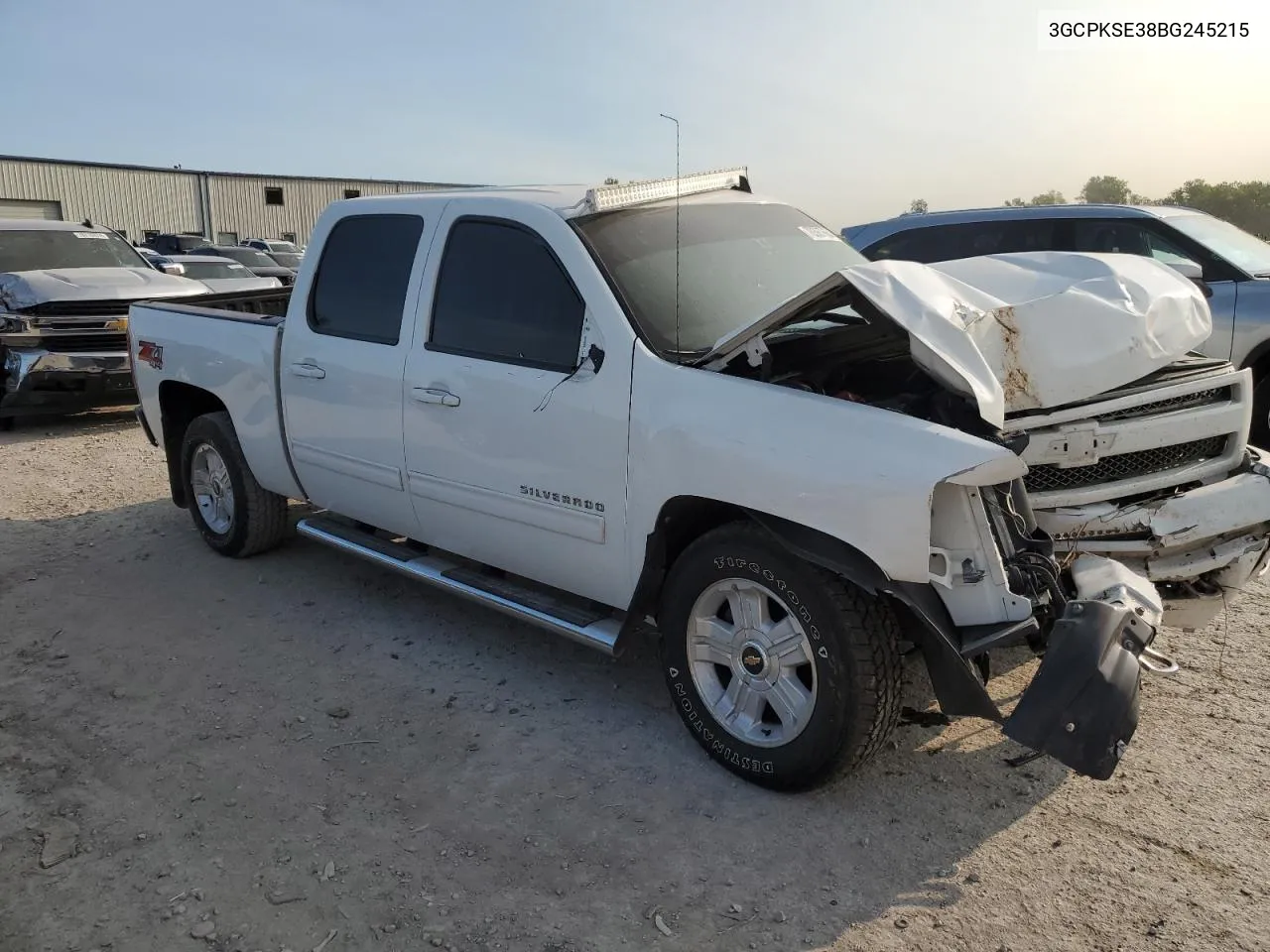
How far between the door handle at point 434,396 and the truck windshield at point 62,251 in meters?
8.45

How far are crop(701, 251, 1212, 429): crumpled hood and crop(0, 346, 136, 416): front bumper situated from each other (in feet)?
27.8

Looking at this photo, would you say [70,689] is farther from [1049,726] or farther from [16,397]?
[16,397]

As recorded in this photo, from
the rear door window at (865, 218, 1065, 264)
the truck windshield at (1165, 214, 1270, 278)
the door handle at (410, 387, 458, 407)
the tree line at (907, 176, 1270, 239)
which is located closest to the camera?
the door handle at (410, 387, 458, 407)

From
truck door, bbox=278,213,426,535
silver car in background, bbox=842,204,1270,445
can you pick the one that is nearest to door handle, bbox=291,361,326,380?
truck door, bbox=278,213,426,535

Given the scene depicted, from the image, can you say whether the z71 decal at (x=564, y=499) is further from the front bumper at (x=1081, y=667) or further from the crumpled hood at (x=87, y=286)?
the crumpled hood at (x=87, y=286)

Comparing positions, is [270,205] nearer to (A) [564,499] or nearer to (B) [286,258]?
(B) [286,258]

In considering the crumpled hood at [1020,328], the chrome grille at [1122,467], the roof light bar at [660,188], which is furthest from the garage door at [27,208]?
the chrome grille at [1122,467]

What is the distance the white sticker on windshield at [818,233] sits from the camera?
459 cm

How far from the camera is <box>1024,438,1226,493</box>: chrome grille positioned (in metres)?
3.30

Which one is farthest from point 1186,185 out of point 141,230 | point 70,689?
point 141,230

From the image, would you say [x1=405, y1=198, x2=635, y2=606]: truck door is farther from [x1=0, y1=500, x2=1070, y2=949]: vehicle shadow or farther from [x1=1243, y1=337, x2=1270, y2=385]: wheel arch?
[x1=1243, y1=337, x2=1270, y2=385]: wheel arch

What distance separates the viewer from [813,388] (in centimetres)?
353

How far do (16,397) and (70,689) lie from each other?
21.4ft

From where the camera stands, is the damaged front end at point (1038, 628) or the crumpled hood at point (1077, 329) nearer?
the damaged front end at point (1038, 628)
